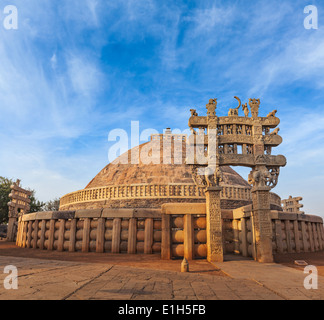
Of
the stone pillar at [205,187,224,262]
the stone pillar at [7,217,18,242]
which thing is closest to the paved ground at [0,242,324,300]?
the stone pillar at [205,187,224,262]

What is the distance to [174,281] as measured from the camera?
4715 mm

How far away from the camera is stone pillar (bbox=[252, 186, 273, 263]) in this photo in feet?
26.9

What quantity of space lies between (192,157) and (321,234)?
9446 mm

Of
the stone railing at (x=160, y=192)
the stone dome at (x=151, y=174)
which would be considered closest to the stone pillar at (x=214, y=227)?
the stone railing at (x=160, y=192)

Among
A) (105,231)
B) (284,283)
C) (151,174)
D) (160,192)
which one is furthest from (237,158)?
(151,174)

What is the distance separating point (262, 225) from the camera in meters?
8.48

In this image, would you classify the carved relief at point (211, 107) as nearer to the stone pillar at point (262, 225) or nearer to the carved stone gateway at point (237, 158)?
the carved stone gateway at point (237, 158)

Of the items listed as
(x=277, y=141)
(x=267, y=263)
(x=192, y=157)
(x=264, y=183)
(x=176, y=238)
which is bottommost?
(x=267, y=263)

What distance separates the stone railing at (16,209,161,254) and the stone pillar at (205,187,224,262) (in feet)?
6.28

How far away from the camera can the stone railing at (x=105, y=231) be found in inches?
366

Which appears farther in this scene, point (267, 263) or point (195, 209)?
point (195, 209)
